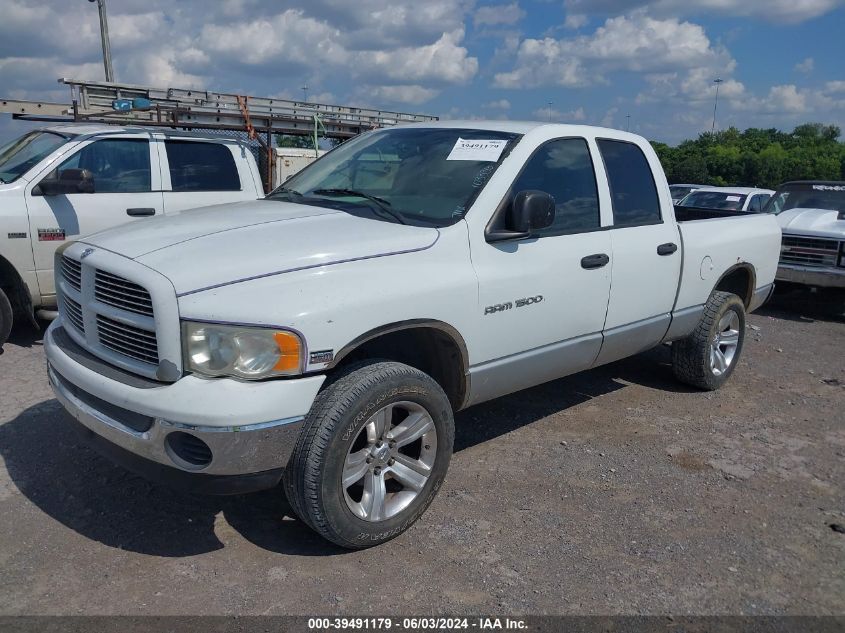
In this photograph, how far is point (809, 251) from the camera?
366 inches

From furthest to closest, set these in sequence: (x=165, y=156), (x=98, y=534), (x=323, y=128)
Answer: (x=323, y=128), (x=165, y=156), (x=98, y=534)

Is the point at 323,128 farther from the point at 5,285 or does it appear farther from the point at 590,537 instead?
the point at 590,537

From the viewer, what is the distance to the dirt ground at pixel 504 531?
305cm

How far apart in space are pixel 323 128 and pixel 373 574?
33.6 feet

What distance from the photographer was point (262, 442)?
9.41ft

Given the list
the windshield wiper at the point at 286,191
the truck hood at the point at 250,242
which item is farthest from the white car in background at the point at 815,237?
the truck hood at the point at 250,242

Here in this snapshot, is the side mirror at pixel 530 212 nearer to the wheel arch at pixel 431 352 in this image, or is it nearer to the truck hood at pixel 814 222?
the wheel arch at pixel 431 352

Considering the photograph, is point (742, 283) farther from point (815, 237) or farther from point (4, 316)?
point (4, 316)

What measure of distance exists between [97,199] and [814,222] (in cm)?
872

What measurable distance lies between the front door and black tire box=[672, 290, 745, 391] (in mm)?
1569

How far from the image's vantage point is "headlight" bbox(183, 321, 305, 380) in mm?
2848

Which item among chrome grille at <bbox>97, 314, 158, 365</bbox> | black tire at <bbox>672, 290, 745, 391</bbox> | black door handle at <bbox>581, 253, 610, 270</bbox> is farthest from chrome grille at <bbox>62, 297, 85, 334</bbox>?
black tire at <bbox>672, 290, 745, 391</bbox>

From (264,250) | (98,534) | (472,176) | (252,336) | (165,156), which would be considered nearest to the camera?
(252,336)

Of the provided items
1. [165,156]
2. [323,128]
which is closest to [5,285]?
[165,156]
